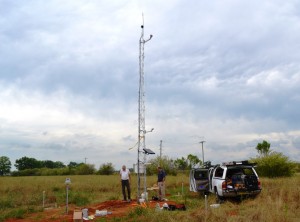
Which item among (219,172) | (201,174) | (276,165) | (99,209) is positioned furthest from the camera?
(276,165)

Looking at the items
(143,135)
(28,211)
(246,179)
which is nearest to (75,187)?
(28,211)

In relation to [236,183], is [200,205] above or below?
below

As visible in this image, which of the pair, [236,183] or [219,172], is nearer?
[236,183]

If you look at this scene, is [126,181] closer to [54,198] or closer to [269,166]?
[54,198]

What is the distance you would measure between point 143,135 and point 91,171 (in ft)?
193

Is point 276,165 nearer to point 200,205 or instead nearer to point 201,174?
point 201,174

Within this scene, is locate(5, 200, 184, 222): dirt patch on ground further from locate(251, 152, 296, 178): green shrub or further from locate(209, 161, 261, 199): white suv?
locate(251, 152, 296, 178): green shrub

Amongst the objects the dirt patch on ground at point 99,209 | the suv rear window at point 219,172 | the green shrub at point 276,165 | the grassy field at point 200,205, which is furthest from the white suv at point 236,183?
the green shrub at point 276,165

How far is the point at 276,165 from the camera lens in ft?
102

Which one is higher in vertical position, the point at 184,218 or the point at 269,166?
the point at 269,166

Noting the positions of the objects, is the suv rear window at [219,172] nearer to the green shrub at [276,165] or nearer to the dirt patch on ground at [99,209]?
the dirt patch on ground at [99,209]

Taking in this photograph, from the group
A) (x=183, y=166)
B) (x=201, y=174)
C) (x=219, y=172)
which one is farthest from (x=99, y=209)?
(x=183, y=166)

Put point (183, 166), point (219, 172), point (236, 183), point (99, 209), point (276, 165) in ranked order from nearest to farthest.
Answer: point (236, 183) < point (99, 209) < point (219, 172) < point (276, 165) < point (183, 166)

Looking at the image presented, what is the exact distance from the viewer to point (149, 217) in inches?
468
